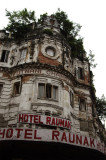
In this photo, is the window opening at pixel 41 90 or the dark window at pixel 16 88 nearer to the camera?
the window opening at pixel 41 90

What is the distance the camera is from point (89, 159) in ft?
54.4

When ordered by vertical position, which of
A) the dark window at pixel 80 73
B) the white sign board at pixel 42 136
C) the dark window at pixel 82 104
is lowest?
the white sign board at pixel 42 136

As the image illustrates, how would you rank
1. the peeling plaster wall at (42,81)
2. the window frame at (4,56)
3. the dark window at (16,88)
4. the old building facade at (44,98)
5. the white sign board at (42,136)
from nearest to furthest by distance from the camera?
the white sign board at (42,136) < the old building facade at (44,98) < the peeling plaster wall at (42,81) < the dark window at (16,88) < the window frame at (4,56)

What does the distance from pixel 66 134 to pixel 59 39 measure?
12.8 m

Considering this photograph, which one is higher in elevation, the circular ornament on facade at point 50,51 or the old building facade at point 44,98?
the circular ornament on facade at point 50,51

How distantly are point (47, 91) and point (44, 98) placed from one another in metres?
1.17

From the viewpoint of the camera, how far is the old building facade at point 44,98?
13828 mm

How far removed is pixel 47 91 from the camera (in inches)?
741

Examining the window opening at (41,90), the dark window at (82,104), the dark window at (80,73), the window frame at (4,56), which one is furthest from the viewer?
the dark window at (80,73)

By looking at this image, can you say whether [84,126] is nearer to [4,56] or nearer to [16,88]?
[16,88]

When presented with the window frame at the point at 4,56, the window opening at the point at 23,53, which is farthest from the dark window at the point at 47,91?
the window frame at the point at 4,56

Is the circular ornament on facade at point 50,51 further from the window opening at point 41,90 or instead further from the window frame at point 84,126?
the window frame at point 84,126

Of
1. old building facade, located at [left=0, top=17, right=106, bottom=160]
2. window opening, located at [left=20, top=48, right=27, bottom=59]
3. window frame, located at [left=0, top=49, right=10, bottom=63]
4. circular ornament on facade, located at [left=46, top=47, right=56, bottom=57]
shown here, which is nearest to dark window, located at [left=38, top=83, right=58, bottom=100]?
old building facade, located at [left=0, top=17, right=106, bottom=160]

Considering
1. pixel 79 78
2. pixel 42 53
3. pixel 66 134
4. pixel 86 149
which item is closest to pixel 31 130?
pixel 66 134
